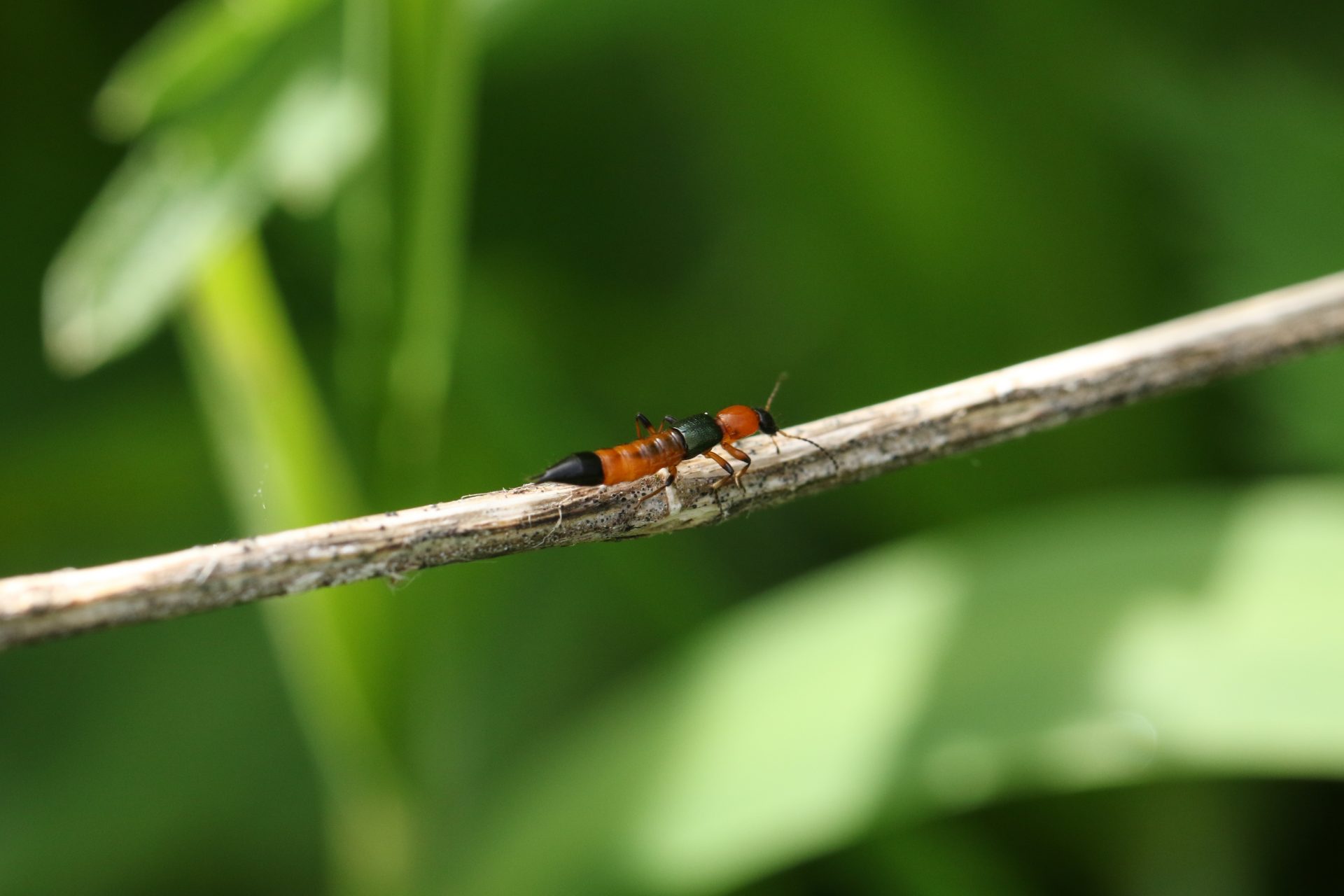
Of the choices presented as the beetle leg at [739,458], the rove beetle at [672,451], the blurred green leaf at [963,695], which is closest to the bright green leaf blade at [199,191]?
the rove beetle at [672,451]

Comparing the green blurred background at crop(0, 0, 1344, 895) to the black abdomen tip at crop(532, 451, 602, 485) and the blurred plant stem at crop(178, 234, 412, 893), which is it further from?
the black abdomen tip at crop(532, 451, 602, 485)

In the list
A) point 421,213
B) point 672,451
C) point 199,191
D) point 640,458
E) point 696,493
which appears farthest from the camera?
point 199,191

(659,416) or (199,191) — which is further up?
(199,191)

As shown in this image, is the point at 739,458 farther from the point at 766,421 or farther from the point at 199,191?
the point at 199,191

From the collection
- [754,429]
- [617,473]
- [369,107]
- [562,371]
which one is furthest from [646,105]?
[617,473]

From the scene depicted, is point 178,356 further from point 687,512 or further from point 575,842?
point 687,512

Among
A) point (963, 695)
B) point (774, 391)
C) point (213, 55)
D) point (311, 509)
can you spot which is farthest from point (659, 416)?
point (213, 55)

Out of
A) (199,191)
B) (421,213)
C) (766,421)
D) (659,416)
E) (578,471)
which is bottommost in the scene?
(578,471)
